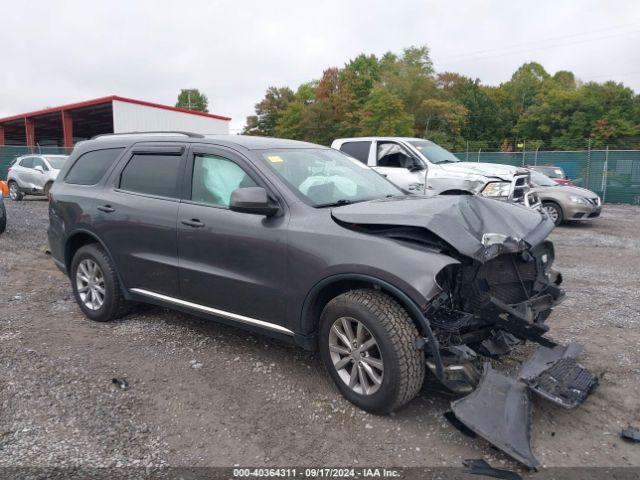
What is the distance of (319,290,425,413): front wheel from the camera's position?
3.12 m

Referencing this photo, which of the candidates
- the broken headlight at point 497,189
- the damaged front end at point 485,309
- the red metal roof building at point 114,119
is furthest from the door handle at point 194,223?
the red metal roof building at point 114,119

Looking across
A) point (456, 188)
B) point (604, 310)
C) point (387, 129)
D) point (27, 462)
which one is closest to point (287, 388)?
point (27, 462)

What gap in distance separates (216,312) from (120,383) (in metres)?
0.86

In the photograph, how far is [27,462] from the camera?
288cm

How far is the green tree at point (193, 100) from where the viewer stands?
102 metres

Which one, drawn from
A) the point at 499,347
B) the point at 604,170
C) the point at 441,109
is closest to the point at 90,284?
the point at 499,347

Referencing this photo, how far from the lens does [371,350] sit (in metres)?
3.31

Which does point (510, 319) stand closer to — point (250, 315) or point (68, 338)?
point (250, 315)

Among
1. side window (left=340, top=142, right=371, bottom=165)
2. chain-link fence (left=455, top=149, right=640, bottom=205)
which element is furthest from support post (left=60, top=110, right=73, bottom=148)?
chain-link fence (left=455, top=149, right=640, bottom=205)

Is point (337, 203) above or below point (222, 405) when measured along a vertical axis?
above

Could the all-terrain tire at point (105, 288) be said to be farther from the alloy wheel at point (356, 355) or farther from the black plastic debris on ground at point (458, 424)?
the black plastic debris on ground at point (458, 424)

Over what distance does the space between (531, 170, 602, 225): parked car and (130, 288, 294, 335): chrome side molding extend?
10.5 m

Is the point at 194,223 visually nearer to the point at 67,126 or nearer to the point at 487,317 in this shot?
the point at 487,317

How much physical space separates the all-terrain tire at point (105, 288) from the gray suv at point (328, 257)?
2 centimetres
